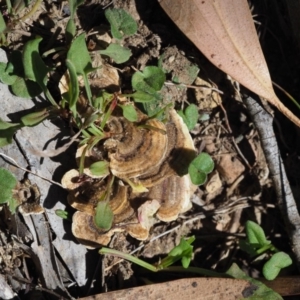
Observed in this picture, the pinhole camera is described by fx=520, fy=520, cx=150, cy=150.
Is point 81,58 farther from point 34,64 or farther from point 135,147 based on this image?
point 135,147

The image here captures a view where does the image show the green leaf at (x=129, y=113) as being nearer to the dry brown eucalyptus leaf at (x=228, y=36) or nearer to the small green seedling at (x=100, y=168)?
the small green seedling at (x=100, y=168)

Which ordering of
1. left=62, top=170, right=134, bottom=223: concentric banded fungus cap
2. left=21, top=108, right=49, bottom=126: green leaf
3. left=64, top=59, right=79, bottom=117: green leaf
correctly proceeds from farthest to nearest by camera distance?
left=62, top=170, right=134, bottom=223: concentric banded fungus cap → left=21, top=108, right=49, bottom=126: green leaf → left=64, top=59, right=79, bottom=117: green leaf

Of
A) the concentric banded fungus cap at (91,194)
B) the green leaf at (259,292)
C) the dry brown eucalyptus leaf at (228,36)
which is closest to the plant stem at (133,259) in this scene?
the concentric banded fungus cap at (91,194)

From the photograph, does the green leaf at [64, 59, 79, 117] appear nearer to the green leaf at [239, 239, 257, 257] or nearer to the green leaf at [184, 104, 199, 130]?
the green leaf at [184, 104, 199, 130]

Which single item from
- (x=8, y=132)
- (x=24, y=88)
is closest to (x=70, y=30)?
(x=24, y=88)

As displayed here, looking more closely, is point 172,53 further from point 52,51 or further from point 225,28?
point 52,51

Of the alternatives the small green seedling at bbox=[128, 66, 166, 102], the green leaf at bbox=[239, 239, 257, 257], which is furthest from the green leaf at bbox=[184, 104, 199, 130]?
the green leaf at bbox=[239, 239, 257, 257]
